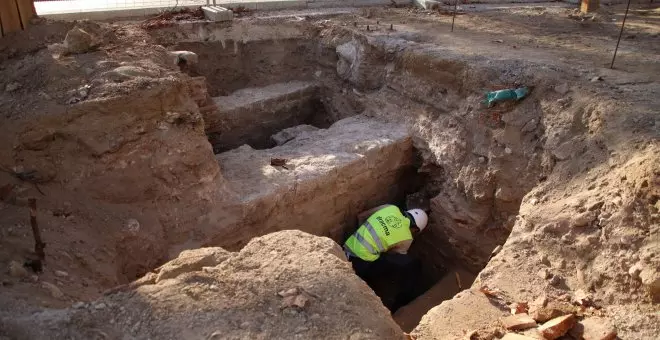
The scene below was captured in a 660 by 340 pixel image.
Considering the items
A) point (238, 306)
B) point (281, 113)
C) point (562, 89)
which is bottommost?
point (281, 113)

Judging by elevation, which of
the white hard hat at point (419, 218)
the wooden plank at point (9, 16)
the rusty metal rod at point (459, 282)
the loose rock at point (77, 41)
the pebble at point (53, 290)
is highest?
the wooden plank at point (9, 16)

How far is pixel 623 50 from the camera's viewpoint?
6.86 m

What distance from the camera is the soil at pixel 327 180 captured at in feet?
10.5

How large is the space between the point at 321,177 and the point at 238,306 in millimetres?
2757

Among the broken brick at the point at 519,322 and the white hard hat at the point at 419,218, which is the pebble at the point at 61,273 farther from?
the white hard hat at the point at 419,218

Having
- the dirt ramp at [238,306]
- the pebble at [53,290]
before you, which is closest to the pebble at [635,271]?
the dirt ramp at [238,306]

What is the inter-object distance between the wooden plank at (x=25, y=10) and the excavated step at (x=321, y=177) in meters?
2.79

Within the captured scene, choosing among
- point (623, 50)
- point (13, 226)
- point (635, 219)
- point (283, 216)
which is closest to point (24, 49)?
point (13, 226)

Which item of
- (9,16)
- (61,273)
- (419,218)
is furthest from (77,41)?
(419,218)

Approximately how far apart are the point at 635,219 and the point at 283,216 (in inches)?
129

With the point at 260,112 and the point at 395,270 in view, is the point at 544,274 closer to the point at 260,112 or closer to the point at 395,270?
the point at 395,270

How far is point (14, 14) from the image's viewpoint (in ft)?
19.0

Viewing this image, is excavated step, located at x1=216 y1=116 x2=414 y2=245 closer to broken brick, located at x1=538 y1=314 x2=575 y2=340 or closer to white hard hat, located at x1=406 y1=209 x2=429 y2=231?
white hard hat, located at x1=406 y1=209 x2=429 y2=231

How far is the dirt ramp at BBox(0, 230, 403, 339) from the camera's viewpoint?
9.13ft
